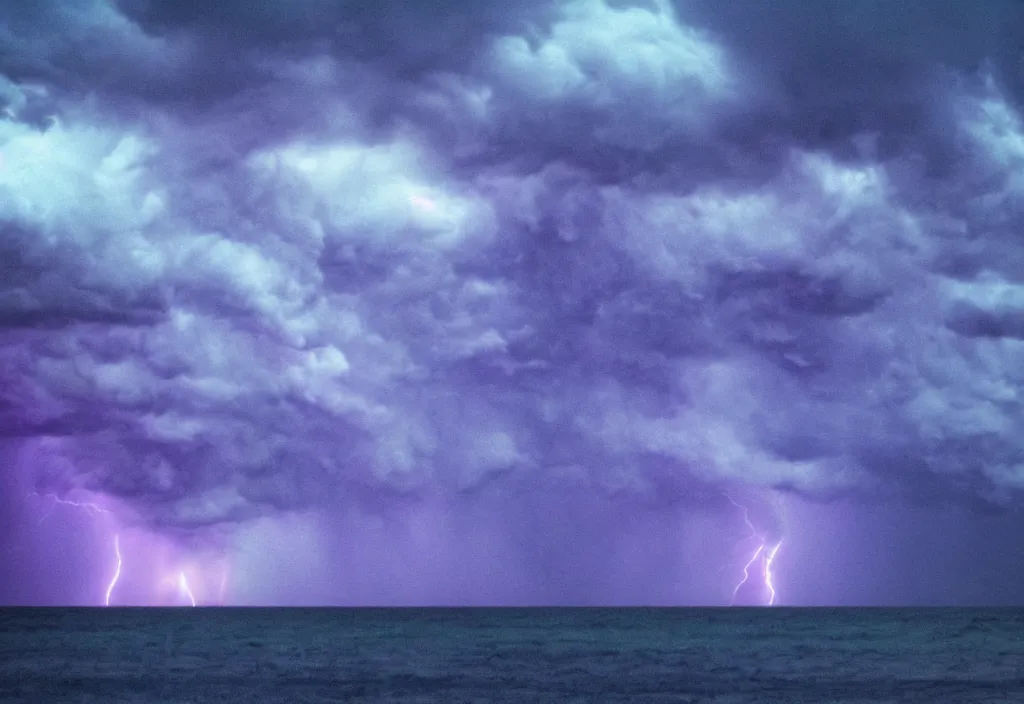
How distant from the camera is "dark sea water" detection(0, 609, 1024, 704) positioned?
43.6 m

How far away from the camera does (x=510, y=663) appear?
6412 centimetres

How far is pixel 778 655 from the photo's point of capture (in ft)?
235

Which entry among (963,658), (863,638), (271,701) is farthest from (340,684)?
(863,638)

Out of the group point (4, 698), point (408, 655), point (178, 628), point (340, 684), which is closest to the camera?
point (4, 698)

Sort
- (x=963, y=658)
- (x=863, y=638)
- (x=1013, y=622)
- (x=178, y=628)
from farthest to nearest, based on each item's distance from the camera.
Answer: (x=1013, y=622), (x=178, y=628), (x=863, y=638), (x=963, y=658)

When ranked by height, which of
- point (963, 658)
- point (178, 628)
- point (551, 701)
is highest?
point (178, 628)

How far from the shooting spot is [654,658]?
69375 mm

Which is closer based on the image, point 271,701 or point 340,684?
point 271,701

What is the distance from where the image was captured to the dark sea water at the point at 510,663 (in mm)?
43594

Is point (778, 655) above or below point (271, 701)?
above

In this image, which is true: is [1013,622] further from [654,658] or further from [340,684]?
[340,684]

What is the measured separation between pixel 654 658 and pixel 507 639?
22945mm

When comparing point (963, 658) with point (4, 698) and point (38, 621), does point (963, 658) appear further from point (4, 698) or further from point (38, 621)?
point (38, 621)

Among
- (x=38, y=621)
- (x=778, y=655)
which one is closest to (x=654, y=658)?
(x=778, y=655)
